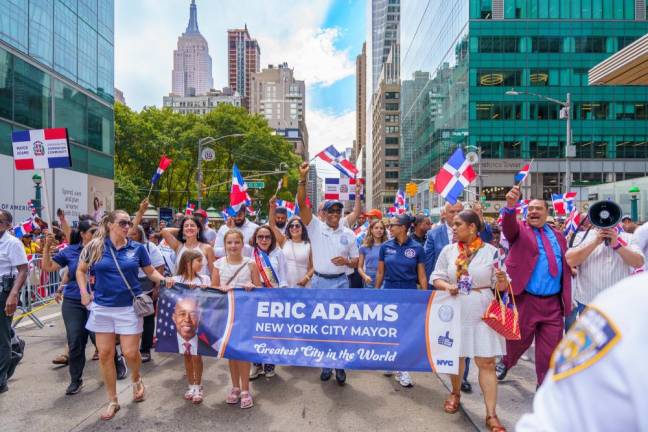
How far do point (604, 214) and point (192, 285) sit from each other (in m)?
4.04

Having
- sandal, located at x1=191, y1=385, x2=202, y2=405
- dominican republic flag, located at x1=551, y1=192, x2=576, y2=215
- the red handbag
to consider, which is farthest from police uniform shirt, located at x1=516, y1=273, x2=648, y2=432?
dominican republic flag, located at x1=551, y1=192, x2=576, y2=215

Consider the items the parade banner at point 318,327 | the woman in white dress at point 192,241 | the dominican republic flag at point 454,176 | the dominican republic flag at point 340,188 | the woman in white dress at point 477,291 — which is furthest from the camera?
the dominican republic flag at point 340,188

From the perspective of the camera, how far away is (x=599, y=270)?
16.4ft

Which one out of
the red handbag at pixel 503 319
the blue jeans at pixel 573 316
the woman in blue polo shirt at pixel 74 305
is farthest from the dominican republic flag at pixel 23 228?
the blue jeans at pixel 573 316

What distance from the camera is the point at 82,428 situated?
13.7ft

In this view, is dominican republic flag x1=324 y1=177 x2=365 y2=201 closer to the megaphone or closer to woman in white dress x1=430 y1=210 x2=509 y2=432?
woman in white dress x1=430 y1=210 x2=509 y2=432

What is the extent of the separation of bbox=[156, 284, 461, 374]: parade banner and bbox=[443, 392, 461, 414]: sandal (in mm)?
381

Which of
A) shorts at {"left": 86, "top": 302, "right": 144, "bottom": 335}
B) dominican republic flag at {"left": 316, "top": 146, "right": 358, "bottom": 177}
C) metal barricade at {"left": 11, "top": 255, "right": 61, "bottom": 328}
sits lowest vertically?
metal barricade at {"left": 11, "top": 255, "right": 61, "bottom": 328}

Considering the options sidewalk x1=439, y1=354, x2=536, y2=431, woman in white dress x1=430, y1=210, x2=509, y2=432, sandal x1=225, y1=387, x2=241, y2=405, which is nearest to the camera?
woman in white dress x1=430, y1=210, x2=509, y2=432

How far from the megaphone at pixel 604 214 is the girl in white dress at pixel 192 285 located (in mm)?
3830

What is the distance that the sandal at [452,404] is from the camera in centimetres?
457

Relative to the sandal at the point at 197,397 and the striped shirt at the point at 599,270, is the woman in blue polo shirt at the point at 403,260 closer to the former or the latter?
the striped shirt at the point at 599,270

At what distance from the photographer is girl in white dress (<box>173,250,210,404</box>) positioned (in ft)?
15.8

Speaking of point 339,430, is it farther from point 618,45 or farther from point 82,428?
point 618,45
